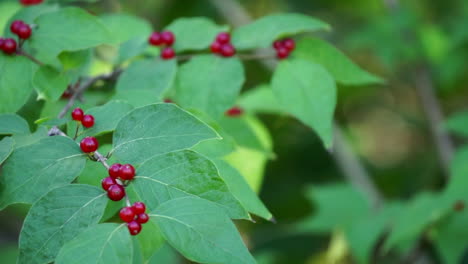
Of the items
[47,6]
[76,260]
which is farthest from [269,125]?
[76,260]

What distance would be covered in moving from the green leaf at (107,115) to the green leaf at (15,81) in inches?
8.5

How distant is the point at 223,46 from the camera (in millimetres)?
1444

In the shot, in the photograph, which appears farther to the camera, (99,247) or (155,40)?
(155,40)

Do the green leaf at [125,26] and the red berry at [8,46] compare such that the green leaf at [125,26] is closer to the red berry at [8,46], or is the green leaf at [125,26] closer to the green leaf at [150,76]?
the green leaf at [150,76]

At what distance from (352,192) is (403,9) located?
1.05 metres

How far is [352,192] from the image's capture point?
2.72 meters

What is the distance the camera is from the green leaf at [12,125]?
1.02 m

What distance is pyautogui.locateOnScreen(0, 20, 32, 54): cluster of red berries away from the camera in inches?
49.1

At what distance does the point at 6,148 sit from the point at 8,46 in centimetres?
41

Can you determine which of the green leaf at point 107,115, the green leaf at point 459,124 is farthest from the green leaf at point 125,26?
the green leaf at point 459,124

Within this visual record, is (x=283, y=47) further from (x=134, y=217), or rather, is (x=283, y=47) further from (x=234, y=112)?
(x=134, y=217)

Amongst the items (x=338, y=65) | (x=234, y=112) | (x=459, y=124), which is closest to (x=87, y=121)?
(x=338, y=65)

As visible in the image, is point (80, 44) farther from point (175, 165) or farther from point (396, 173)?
point (396, 173)

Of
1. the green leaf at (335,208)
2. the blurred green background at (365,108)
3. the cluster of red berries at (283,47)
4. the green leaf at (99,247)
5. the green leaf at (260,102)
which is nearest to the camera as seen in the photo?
the green leaf at (99,247)
